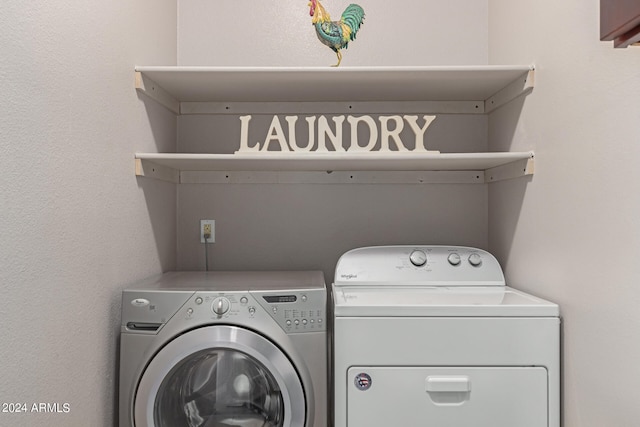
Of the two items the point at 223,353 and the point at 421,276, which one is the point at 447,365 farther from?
the point at 223,353

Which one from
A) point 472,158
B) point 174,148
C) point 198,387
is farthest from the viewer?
point 174,148

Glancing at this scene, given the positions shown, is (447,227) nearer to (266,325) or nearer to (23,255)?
(266,325)

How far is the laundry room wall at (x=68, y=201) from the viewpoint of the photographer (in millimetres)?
1188

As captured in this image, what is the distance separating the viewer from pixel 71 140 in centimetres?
143

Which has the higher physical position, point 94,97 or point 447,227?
point 94,97

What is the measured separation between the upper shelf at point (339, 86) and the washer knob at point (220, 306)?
2.75 feet

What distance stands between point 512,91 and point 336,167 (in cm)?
76

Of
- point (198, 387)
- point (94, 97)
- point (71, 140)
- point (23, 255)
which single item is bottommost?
point (198, 387)

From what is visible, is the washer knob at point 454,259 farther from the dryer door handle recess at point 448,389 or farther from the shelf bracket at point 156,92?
the shelf bracket at point 156,92

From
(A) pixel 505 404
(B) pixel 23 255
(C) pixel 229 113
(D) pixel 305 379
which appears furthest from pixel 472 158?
(B) pixel 23 255

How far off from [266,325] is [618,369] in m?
0.98

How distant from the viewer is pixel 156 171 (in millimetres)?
2066

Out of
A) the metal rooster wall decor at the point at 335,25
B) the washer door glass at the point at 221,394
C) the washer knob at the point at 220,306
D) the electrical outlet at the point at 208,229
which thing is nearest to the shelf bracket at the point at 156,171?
the electrical outlet at the point at 208,229

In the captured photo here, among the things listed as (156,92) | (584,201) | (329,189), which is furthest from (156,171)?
→ (584,201)
